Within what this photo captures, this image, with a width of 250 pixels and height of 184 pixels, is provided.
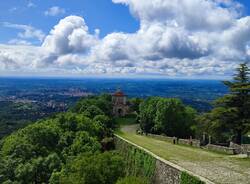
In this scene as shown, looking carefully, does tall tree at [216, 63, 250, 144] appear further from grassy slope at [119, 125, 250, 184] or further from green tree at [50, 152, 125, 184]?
green tree at [50, 152, 125, 184]

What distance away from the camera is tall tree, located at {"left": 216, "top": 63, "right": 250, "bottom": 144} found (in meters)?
30.2

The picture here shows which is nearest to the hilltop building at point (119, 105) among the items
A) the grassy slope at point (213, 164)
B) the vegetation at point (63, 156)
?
the vegetation at point (63, 156)

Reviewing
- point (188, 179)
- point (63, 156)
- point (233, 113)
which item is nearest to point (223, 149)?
point (233, 113)

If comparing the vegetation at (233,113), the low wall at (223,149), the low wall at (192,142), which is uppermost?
the vegetation at (233,113)

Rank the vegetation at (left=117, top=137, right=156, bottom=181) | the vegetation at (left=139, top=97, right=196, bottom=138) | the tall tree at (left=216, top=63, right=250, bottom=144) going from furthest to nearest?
the vegetation at (left=139, top=97, right=196, bottom=138)
the tall tree at (left=216, top=63, right=250, bottom=144)
the vegetation at (left=117, top=137, right=156, bottom=181)

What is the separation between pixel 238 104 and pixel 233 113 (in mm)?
1395

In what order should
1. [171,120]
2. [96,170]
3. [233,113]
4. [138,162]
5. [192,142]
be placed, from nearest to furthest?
1. [96,170]
2. [138,162]
3. [233,113]
4. [192,142]
5. [171,120]

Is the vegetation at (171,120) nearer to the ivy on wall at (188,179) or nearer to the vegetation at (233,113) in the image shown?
the vegetation at (233,113)

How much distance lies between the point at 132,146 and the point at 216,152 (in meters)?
6.73

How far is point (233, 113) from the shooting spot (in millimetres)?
30281

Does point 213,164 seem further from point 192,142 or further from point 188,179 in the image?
point 192,142

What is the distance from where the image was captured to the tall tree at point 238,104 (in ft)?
99.2

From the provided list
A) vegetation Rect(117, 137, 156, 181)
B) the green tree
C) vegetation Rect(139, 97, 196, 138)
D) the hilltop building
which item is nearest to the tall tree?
vegetation Rect(117, 137, 156, 181)

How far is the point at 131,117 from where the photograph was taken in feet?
227
